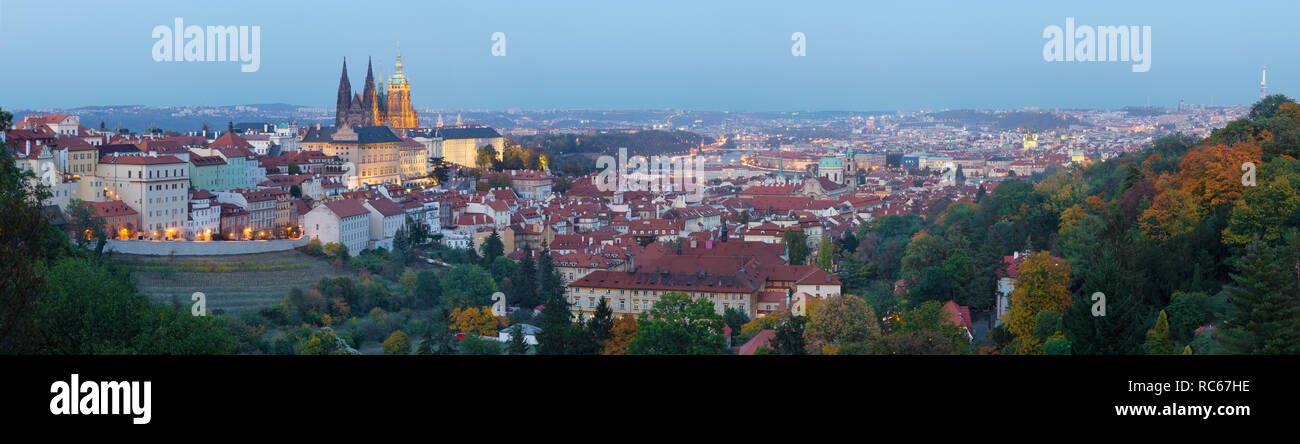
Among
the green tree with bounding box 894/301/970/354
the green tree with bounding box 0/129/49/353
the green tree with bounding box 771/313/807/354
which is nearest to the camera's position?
the green tree with bounding box 0/129/49/353

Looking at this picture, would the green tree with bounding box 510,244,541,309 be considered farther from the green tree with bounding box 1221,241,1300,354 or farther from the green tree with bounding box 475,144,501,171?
the green tree with bounding box 475,144,501,171

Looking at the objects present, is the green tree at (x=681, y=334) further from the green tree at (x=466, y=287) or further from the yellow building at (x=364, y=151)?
the yellow building at (x=364, y=151)

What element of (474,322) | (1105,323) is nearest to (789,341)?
(1105,323)

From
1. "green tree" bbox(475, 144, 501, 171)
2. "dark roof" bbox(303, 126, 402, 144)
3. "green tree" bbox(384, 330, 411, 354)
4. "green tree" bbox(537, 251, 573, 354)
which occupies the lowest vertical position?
"green tree" bbox(384, 330, 411, 354)

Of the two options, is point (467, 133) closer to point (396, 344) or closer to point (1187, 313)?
point (396, 344)

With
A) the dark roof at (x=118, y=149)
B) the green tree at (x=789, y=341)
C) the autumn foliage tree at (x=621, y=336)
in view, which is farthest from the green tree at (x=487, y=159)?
the green tree at (x=789, y=341)

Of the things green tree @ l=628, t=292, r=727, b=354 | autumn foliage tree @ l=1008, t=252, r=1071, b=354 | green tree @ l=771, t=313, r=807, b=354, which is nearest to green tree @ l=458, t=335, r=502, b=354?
green tree @ l=628, t=292, r=727, b=354
